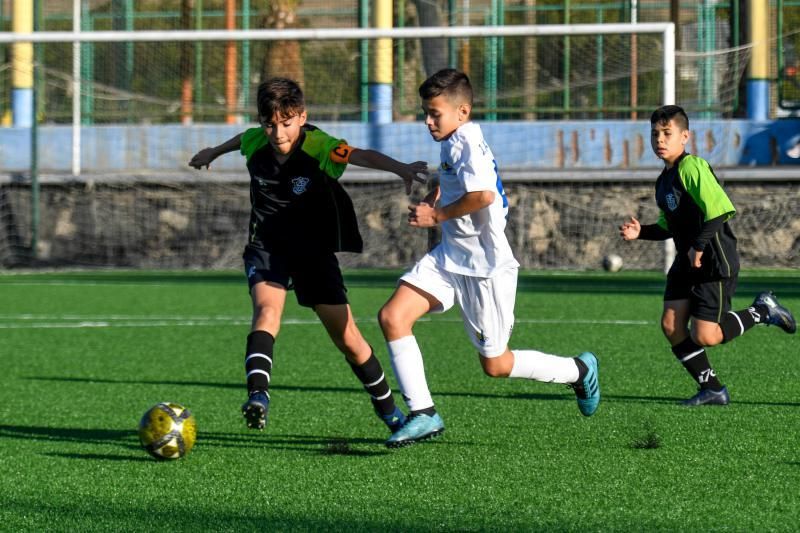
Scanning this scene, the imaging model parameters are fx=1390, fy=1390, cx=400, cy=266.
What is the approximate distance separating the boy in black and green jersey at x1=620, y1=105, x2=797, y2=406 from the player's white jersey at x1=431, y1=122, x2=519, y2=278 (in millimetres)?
1154

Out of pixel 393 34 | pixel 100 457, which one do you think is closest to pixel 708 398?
pixel 100 457

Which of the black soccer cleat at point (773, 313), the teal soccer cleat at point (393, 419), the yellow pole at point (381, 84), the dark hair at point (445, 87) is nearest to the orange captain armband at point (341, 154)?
the dark hair at point (445, 87)

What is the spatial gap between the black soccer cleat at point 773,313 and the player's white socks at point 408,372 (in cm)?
270

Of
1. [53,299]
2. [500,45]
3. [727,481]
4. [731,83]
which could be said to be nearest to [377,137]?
[500,45]

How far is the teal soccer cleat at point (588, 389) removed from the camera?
6.05m

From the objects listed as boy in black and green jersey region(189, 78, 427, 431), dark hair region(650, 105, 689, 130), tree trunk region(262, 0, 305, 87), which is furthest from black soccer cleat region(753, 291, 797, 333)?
tree trunk region(262, 0, 305, 87)

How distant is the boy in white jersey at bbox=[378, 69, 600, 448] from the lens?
553 centimetres

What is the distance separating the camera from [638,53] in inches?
722

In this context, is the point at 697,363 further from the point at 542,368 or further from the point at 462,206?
the point at 462,206

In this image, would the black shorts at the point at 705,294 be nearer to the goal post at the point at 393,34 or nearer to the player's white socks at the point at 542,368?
the player's white socks at the point at 542,368

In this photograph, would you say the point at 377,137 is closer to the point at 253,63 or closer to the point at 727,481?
the point at 253,63

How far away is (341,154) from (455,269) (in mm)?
694

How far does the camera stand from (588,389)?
6.05 meters

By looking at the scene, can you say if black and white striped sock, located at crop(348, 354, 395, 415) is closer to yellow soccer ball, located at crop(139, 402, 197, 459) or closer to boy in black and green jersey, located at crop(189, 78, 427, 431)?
boy in black and green jersey, located at crop(189, 78, 427, 431)
